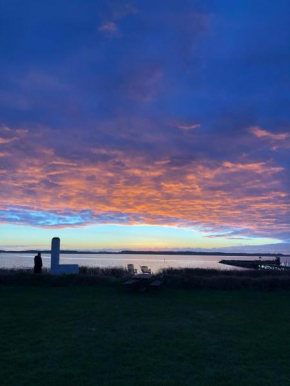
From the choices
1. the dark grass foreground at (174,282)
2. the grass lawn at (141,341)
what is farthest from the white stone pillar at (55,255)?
the grass lawn at (141,341)

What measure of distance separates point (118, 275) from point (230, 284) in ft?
21.2

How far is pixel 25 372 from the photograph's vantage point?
5387 mm

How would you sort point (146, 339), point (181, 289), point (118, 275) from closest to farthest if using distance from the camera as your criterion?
point (146, 339) → point (181, 289) → point (118, 275)

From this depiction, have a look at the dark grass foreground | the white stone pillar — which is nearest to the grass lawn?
the dark grass foreground

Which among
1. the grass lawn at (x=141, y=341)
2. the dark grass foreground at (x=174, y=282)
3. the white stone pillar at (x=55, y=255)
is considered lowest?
the grass lawn at (x=141, y=341)

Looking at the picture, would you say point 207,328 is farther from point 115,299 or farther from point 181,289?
point 181,289

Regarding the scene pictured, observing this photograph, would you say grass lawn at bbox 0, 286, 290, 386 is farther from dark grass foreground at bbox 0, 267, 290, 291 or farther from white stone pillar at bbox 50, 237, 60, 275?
white stone pillar at bbox 50, 237, 60, 275

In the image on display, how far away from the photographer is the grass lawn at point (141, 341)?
5.37 m

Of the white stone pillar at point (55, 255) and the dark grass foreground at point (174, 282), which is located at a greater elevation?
the white stone pillar at point (55, 255)

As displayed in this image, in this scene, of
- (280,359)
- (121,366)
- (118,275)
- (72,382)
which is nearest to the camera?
(72,382)

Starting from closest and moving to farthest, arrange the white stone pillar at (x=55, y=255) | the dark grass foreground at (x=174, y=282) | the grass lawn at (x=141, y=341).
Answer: the grass lawn at (x=141, y=341), the dark grass foreground at (x=174, y=282), the white stone pillar at (x=55, y=255)

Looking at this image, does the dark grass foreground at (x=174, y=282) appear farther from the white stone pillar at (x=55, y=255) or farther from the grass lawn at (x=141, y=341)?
the grass lawn at (x=141, y=341)

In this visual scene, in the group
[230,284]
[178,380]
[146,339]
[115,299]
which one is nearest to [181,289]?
[230,284]

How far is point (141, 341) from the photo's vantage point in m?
7.20
